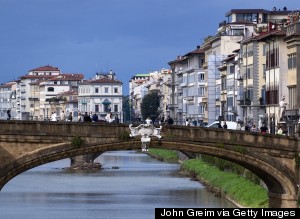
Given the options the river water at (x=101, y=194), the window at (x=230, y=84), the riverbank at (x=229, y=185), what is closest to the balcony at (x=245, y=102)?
the riverbank at (x=229, y=185)

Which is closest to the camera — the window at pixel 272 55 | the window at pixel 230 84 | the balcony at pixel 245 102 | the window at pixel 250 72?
the window at pixel 272 55

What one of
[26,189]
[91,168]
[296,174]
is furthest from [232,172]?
[91,168]

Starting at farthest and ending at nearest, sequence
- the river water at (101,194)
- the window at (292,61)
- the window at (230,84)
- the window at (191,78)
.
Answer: the window at (191,78) < the window at (230,84) < the window at (292,61) < the river water at (101,194)

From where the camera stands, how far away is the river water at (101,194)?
68.0 meters

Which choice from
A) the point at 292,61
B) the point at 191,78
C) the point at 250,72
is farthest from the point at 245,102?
the point at 191,78

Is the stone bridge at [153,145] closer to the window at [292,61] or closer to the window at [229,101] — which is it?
the window at [292,61]

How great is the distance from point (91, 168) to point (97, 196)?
117 ft

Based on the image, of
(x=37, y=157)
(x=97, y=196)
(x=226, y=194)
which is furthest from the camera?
(x=97, y=196)

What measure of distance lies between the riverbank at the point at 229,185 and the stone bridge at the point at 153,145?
5.76 m

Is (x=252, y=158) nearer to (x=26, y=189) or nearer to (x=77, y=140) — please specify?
(x=77, y=140)

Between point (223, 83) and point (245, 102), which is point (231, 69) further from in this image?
point (245, 102)

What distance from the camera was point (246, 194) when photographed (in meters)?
67.4

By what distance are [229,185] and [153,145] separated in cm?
2100

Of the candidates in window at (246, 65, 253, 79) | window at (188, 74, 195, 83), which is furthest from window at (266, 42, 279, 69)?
window at (188, 74, 195, 83)
